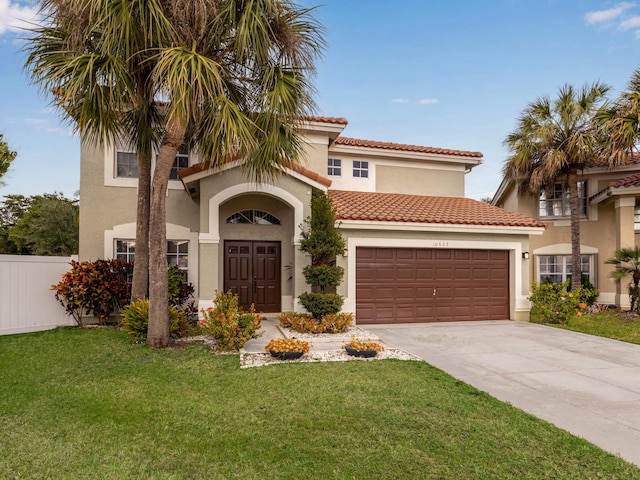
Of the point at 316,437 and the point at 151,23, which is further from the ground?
the point at 151,23

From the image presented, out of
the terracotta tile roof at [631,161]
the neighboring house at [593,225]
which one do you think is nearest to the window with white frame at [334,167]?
the neighboring house at [593,225]

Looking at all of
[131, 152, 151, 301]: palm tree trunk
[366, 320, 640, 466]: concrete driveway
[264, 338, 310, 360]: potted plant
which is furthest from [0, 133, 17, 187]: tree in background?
[366, 320, 640, 466]: concrete driveway

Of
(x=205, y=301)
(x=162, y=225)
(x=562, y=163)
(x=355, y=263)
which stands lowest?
(x=205, y=301)

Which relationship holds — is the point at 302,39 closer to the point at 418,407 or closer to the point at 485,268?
the point at 418,407

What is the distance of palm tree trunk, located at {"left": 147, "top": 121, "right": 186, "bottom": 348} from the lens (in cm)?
827

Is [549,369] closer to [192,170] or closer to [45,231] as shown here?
[192,170]

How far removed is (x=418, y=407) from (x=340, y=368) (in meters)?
2.13

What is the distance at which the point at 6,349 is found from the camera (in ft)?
28.0

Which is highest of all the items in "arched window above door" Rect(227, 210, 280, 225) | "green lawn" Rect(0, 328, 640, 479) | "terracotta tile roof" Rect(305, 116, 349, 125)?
"terracotta tile roof" Rect(305, 116, 349, 125)

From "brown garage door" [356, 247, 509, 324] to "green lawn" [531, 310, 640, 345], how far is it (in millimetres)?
1884

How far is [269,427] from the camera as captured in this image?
4.61 meters

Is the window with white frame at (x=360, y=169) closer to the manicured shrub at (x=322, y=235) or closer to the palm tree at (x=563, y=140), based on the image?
the manicured shrub at (x=322, y=235)

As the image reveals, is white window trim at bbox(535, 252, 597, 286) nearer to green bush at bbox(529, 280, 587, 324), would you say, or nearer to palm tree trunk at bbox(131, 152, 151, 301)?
green bush at bbox(529, 280, 587, 324)

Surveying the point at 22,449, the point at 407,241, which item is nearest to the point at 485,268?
the point at 407,241
